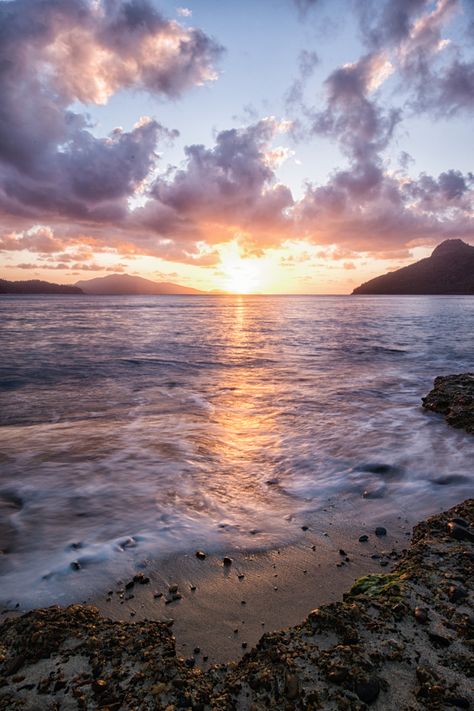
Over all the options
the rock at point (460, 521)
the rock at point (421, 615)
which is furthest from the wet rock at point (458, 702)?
the rock at point (460, 521)

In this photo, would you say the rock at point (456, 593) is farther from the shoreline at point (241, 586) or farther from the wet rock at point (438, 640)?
the shoreline at point (241, 586)

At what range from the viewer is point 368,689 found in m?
2.24

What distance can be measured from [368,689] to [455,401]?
8220mm

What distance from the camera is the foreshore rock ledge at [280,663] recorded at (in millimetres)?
2234

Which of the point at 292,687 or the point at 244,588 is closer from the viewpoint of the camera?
A: the point at 292,687

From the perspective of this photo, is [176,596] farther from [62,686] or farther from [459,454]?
[459,454]

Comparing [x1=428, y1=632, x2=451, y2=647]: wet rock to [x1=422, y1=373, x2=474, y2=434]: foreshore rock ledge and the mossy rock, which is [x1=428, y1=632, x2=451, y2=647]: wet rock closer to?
the mossy rock

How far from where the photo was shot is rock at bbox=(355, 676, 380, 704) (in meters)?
2.22

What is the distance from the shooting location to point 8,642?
8.71 ft

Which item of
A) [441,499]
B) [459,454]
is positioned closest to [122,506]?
[441,499]

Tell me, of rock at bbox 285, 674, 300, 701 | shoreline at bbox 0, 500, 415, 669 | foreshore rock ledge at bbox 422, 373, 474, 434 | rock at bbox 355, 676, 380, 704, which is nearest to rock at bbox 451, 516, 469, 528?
shoreline at bbox 0, 500, 415, 669

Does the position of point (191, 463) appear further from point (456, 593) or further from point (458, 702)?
point (458, 702)

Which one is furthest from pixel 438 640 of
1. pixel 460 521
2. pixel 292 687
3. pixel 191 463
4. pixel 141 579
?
pixel 191 463

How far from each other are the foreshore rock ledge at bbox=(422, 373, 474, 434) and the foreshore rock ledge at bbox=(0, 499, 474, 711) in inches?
235
